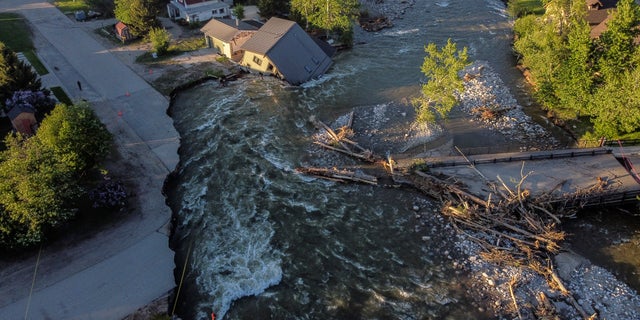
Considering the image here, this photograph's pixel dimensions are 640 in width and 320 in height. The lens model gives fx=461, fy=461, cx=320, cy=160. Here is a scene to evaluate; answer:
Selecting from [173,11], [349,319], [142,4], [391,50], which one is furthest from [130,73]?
[349,319]

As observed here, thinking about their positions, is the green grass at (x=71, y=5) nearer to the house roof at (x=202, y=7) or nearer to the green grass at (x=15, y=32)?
the green grass at (x=15, y=32)

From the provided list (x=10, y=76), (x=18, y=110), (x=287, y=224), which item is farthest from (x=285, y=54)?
(x=10, y=76)

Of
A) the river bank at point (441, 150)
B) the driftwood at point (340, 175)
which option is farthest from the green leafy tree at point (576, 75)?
the driftwood at point (340, 175)

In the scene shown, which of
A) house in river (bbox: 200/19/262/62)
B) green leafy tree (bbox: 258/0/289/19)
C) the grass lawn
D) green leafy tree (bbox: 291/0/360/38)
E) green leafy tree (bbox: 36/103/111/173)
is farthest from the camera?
green leafy tree (bbox: 258/0/289/19)

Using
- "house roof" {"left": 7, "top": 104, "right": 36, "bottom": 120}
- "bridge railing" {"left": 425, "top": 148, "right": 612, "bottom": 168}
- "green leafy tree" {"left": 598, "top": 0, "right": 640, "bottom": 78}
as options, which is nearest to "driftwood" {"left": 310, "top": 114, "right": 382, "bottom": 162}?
"bridge railing" {"left": 425, "top": 148, "right": 612, "bottom": 168}

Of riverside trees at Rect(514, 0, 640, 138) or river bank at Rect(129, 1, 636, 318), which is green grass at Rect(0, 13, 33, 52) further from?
riverside trees at Rect(514, 0, 640, 138)

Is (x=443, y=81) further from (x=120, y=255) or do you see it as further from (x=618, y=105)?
(x=120, y=255)

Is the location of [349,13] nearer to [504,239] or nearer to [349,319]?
[504,239]
